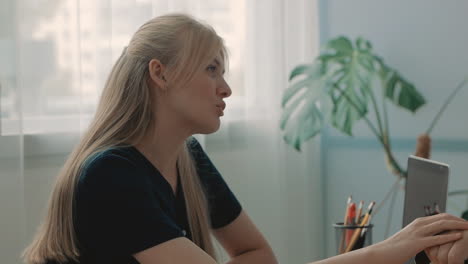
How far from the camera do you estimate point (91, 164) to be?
1341 mm

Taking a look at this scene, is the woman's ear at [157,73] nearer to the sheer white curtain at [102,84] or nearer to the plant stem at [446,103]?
the sheer white curtain at [102,84]

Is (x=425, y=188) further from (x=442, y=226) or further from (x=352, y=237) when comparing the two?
(x=352, y=237)

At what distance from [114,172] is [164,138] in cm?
17

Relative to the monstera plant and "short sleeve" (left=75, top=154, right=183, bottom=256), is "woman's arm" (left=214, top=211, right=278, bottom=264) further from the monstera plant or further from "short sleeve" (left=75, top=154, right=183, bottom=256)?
the monstera plant

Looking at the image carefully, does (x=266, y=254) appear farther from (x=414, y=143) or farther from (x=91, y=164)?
(x=414, y=143)

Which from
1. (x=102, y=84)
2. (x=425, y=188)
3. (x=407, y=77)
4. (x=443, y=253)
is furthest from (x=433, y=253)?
(x=407, y=77)

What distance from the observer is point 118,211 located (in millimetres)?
1292

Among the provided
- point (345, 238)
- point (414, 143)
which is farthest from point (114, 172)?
point (414, 143)

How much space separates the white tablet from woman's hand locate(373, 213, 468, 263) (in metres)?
0.07

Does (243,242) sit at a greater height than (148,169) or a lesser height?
lesser

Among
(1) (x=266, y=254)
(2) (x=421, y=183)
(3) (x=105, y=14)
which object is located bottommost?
(1) (x=266, y=254)

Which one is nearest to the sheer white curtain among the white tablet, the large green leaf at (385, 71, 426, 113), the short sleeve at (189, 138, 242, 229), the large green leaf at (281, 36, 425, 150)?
the large green leaf at (281, 36, 425, 150)

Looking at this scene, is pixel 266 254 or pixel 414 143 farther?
pixel 414 143

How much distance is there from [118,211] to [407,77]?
1827 mm
